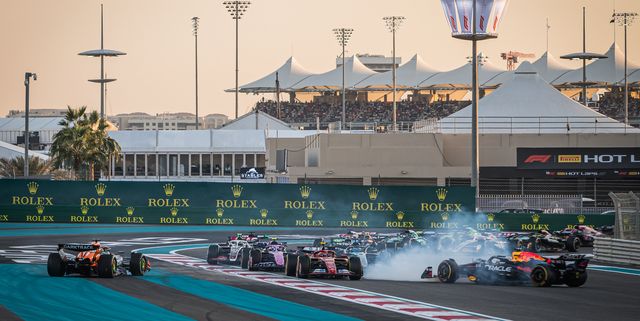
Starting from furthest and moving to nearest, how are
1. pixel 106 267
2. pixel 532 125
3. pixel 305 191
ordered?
pixel 532 125
pixel 305 191
pixel 106 267

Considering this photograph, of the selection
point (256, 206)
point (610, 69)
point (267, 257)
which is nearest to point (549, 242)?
point (267, 257)

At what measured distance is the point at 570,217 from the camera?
51.2 metres

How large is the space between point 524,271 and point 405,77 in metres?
109

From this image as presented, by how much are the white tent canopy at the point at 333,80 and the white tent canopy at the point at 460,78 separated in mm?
7937

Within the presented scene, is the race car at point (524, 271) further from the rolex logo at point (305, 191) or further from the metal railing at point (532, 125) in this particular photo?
the metal railing at point (532, 125)

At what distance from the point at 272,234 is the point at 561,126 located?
24606 mm

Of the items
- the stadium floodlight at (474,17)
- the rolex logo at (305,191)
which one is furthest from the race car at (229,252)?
the stadium floodlight at (474,17)

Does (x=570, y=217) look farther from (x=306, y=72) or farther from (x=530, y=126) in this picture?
(x=306, y=72)

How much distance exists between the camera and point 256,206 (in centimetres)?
5309

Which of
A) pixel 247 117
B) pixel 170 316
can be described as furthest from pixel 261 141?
pixel 170 316

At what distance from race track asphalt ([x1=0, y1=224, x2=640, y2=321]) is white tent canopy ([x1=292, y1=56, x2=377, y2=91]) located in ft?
336

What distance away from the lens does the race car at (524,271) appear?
94.2 feet

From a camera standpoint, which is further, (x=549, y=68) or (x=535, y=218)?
(x=549, y=68)

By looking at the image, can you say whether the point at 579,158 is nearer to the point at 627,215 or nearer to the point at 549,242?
the point at 549,242
